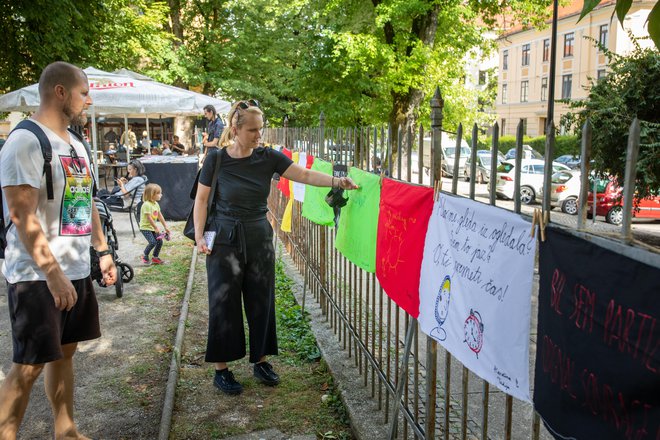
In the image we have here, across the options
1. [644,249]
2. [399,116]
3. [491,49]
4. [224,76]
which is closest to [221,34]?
[224,76]

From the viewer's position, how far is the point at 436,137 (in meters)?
2.98

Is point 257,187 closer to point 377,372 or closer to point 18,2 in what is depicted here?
point 377,372

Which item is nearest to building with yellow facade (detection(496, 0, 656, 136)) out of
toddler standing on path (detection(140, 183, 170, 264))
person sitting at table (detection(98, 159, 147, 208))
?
person sitting at table (detection(98, 159, 147, 208))

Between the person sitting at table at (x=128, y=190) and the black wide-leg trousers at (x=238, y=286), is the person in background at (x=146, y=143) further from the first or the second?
the black wide-leg trousers at (x=238, y=286)

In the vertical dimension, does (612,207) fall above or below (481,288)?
below

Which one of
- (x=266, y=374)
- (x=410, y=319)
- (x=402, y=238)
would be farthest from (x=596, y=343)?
(x=266, y=374)

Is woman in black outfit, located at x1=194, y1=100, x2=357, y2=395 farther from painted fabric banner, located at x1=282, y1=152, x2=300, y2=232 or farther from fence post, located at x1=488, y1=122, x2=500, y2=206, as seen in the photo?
painted fabric banner, located at x1=282, y1=152, x2=300, y2=232

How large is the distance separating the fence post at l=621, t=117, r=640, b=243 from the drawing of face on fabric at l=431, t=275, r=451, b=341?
1106 millimetres

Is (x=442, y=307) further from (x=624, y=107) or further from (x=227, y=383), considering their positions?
(x=624, y=107)

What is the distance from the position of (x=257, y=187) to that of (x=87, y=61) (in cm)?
1455

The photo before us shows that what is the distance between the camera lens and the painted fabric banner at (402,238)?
10.2 feet

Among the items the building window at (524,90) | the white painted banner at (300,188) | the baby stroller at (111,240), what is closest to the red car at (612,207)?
the white painted banner at (300,188)

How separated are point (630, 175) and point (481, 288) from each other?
0.87 metres

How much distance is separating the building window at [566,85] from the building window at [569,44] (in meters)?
1.85
